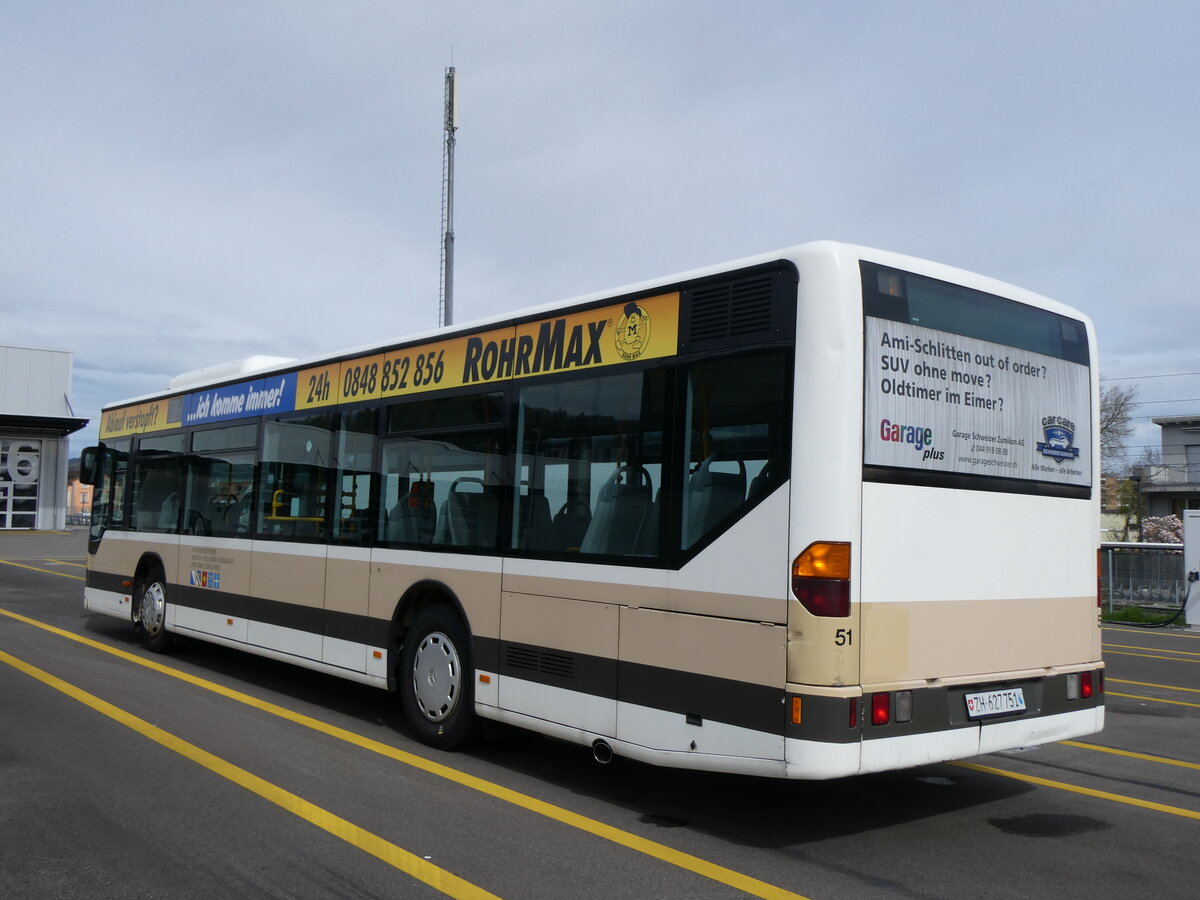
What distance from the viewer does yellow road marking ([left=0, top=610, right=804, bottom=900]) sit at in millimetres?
4570

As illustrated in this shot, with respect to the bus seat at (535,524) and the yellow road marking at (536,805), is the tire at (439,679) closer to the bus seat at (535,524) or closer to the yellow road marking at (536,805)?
the yellow road marking at (536,805)

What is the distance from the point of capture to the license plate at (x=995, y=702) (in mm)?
5219

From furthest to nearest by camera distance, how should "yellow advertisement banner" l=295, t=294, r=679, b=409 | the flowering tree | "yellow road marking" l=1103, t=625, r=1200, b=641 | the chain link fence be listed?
the flowering tree → the chain link fence → "yellow road marking" l=1103, t=625, r=1200, b=641 → "yellow advertisement banner" l=295, t=294, r=679, b=409

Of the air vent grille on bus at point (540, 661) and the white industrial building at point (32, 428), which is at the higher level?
the white industrial building at point (32, 428)

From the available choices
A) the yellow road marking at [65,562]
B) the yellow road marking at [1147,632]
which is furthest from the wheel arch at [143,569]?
the yellow road marking at [65,562]

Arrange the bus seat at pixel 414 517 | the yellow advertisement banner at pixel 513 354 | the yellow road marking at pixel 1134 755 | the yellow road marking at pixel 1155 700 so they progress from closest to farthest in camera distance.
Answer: the yellow advertisement banner at pixel 513 354 < the yellow road marking at pixel 1134 755 < the bus seat at pixel 414 517 < the yellow road marking at pixel 1155 700

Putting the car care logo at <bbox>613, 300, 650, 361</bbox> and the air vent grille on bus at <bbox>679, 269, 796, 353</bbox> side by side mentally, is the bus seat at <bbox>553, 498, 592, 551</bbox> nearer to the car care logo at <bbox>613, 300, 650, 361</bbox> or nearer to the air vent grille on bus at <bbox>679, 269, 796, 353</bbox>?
the car care logo at <bbox>613, 300, 650, 361</bbox>

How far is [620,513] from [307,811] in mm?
2287

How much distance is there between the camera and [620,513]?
230 inches

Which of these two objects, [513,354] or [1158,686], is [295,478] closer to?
[513,354]

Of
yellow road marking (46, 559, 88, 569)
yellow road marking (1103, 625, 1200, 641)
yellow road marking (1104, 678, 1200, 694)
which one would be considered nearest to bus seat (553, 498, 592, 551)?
yellow road marking (1104, 678, 1200, 694)

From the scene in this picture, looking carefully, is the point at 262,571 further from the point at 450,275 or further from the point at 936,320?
the point at 450,275

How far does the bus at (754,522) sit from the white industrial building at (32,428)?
50.8 meters

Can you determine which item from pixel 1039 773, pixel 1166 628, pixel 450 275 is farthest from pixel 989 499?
pixel 1166 628
